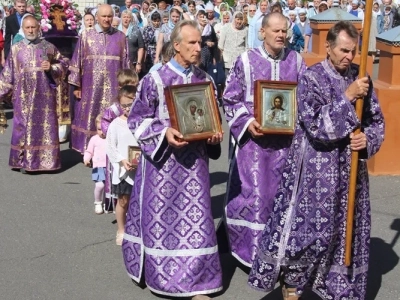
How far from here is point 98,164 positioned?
26.2 feet

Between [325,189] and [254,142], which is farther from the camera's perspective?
[254,142]

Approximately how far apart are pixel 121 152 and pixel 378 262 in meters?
2.09

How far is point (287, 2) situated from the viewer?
69.8 feet

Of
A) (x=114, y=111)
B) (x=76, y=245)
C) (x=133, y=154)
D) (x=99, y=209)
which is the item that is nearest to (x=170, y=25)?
(x=99, y=209)

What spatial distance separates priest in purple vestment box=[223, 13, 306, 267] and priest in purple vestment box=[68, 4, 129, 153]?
385 cm

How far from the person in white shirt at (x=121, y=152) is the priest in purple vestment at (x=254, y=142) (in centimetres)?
91

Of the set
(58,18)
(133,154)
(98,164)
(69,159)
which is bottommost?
(69,159)

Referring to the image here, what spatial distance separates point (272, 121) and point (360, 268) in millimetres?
1199

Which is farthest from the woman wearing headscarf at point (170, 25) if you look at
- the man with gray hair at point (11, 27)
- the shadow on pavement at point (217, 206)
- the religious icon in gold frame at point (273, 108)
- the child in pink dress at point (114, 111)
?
the religious icon in gold frame at point (273, 108)

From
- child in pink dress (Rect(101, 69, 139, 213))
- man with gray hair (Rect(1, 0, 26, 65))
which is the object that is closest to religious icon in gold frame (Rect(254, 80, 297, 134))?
child in pink dress (Rect(101, 69, 139, 213))

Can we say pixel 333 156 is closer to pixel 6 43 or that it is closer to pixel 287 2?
pixel 6 43

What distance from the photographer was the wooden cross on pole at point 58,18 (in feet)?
37.6

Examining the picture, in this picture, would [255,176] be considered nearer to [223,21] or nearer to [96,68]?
[96,68]

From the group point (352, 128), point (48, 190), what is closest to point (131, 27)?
point (48, 190)
